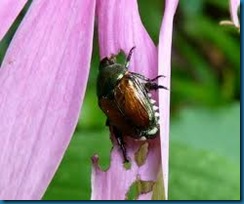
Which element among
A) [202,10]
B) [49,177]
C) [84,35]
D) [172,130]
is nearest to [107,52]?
[84,35]

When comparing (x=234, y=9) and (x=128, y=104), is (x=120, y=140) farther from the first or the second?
(x=234, y=9)


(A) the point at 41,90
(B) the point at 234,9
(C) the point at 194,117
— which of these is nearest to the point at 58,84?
(A) the point at 41,90

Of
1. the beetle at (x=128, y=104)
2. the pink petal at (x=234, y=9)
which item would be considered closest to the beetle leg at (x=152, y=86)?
the beetle at (x=128, y=104)

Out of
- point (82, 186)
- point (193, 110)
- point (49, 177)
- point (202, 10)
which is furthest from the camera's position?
point (202, 10)

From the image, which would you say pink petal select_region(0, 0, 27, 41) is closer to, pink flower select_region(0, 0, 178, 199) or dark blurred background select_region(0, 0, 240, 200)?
pink flower select_region(0, 0, 178, 199)

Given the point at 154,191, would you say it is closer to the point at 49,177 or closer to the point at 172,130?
the point at 49,177

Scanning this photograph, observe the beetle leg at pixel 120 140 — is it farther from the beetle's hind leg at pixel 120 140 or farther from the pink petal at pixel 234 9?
the pink petal at pixel 234 9

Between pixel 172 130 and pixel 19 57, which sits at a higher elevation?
pixel 19 57
